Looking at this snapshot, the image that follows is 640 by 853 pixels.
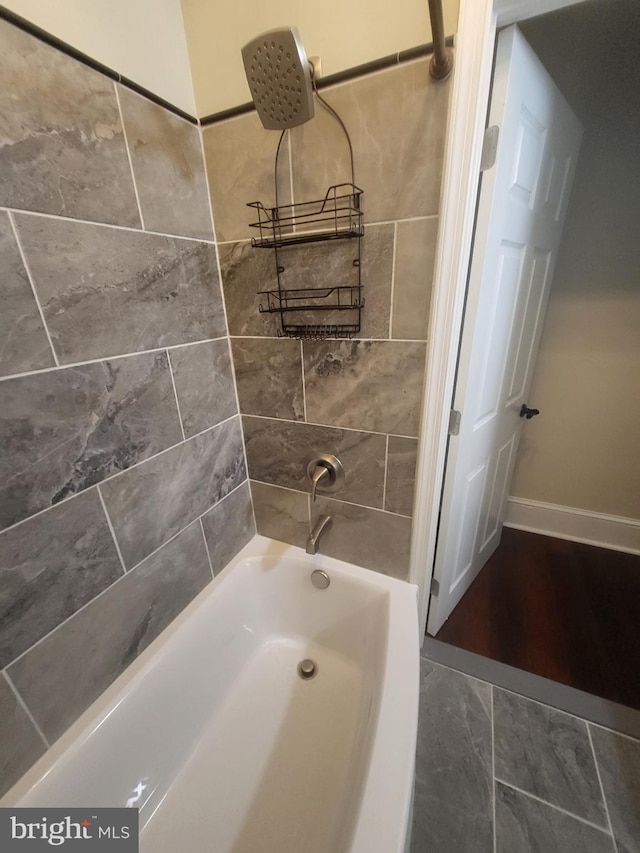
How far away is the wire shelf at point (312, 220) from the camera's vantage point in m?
0.84

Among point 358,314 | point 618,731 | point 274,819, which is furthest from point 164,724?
point 618,731

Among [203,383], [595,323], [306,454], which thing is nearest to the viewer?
[203,383]

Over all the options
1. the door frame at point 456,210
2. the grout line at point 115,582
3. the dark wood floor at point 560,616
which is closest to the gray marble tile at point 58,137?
the door frame at point 456,210

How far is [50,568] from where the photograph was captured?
28.1 inches

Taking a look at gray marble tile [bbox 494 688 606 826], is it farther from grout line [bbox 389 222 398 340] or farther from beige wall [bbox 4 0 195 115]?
beige wall [bbox 4 0 195 115]

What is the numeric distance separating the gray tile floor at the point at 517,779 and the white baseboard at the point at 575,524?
1.04 m

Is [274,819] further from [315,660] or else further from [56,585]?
[56,585]

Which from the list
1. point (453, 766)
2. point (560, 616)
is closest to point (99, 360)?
point (453, 766)

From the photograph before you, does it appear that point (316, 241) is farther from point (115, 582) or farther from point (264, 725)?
point (264, 725)

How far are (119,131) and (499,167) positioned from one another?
3.00 ft

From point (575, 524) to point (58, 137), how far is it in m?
2.62

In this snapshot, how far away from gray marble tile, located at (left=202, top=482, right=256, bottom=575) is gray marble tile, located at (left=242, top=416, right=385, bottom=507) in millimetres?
119

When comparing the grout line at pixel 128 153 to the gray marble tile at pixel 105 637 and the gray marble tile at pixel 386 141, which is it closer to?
the gray marble tile at pixel 386 141

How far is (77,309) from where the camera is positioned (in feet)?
2.33
